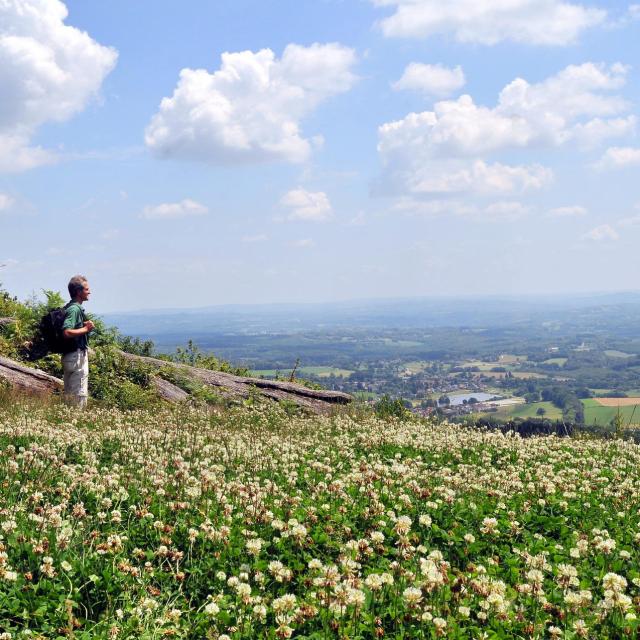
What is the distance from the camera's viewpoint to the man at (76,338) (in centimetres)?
1283

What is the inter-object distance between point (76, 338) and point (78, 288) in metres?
1.06

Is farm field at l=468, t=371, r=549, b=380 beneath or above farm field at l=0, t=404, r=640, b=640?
beneath

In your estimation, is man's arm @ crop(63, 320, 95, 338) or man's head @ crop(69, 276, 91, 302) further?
man's head @ crop(69, 276, 91, 302)

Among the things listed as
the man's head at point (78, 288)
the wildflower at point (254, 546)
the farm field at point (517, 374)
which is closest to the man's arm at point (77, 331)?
the man's head at point (78, 288)

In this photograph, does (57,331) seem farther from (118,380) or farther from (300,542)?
(300,542)

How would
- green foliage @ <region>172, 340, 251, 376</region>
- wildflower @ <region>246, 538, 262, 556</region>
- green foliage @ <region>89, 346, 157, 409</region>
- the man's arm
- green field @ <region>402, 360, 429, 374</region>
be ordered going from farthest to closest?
green field @ <region>402, 360, 429, 374</region>, green foliage @ <region>172, 340, 251, 376</region>, green foliage @ <region>89, 346, 157, 409</region>, the man's arm, wildflower @ <region>246, 538, 262, 556</region>

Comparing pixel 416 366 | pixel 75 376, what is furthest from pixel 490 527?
pixel 416 366

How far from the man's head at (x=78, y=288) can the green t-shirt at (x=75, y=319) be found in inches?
6.5

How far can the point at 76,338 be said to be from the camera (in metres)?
13.1

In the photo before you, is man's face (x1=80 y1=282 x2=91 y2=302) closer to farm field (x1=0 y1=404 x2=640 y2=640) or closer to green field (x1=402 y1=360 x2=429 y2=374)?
farm field (x1=0 y1=404 x2=640 y2=640)

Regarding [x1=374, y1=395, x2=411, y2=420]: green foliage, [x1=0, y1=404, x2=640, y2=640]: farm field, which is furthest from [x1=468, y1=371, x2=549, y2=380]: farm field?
[x1=0, y1=404, x2=640, y2=640]: farm field

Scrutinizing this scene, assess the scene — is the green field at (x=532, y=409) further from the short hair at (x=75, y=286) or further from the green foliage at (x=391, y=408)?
the short hair at (x=75, y=286)

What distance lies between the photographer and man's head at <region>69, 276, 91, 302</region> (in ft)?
43.0

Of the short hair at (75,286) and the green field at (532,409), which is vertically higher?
the short hair at (75,286)
